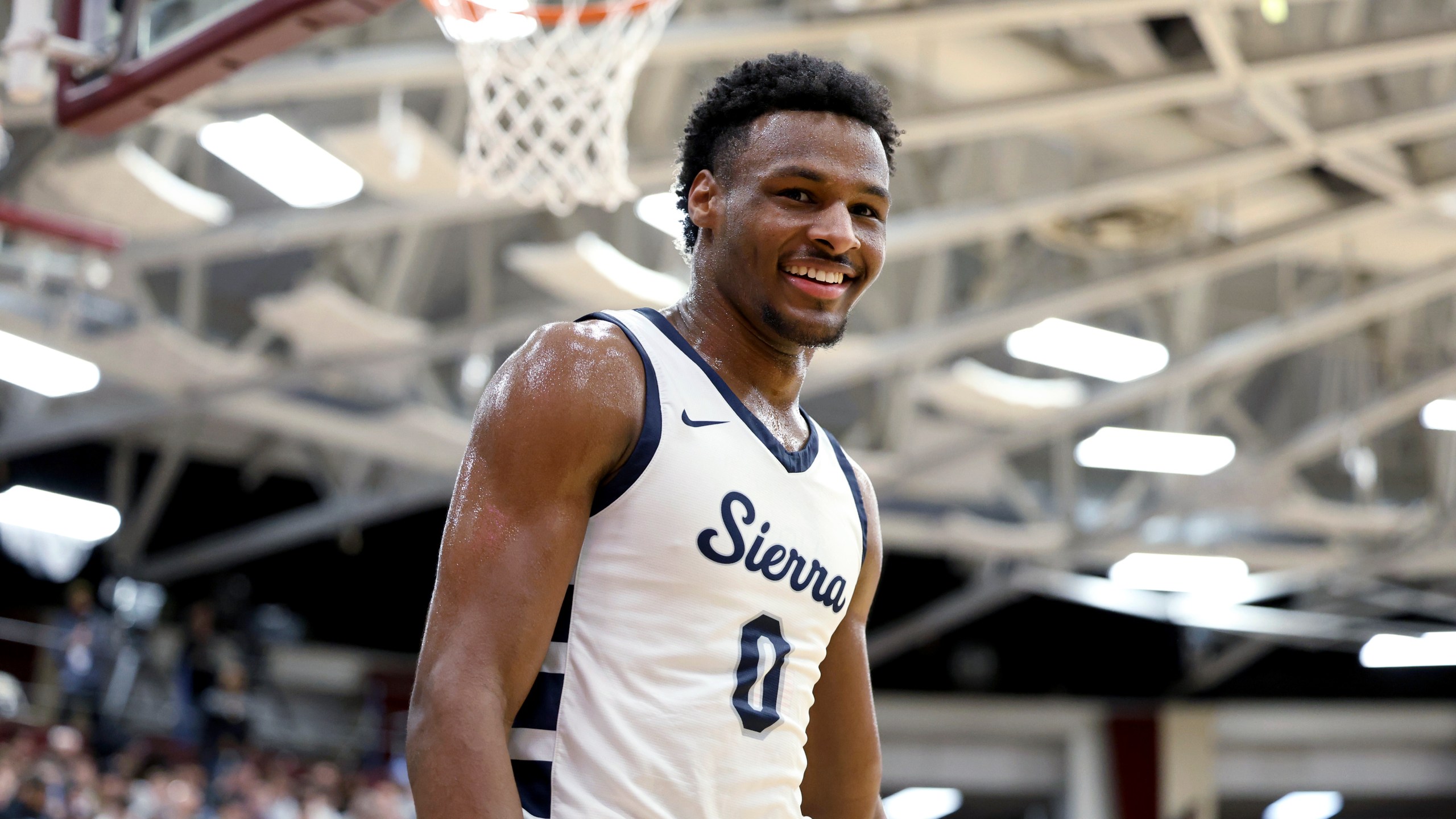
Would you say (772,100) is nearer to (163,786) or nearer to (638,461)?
(638,461)

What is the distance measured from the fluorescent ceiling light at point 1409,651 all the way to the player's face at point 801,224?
74.8 ft

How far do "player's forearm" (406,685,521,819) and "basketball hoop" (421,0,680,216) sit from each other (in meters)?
4.79

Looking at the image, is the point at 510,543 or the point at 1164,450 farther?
the point at 1164,450

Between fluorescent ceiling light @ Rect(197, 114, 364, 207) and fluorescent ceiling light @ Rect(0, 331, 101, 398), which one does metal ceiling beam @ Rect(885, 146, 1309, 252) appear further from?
fluorescent ceiling light @ Rect(0, 331, 101, 398)

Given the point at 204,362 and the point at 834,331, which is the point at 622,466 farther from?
the point at 204,362

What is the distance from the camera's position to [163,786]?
486 inches

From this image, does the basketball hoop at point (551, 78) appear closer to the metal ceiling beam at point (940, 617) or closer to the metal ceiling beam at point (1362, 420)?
the metal ceiling beam at point (1362, 420)

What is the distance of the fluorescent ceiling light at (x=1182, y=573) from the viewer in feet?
65.4

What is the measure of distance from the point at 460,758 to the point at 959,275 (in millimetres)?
15856

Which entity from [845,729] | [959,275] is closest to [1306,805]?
[959,275]

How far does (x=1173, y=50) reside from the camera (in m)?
10.6

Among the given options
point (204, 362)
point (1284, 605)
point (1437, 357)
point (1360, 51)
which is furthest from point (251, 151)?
point (1284, 605)

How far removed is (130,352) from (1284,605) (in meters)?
17.1

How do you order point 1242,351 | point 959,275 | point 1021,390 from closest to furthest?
point 1242,351 → point 1021,390 → point 959,275
